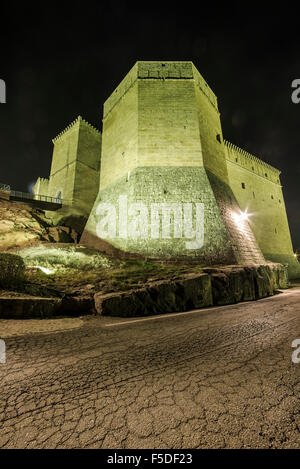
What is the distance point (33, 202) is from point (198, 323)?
1796cm

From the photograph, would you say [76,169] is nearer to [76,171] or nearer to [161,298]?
[76,171]

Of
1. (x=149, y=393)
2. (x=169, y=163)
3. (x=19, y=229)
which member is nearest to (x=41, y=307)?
(x=149, y=393)

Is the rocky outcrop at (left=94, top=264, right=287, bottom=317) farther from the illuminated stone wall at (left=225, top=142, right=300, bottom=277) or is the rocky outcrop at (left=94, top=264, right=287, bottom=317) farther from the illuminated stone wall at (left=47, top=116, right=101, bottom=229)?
the illuminated stone wall at (left=47, top=116, right=101, bottom=229)

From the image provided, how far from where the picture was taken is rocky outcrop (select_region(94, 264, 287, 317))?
4.53 meters

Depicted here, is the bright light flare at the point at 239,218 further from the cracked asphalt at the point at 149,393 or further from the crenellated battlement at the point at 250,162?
the crenellated battlement at the point at 250,162

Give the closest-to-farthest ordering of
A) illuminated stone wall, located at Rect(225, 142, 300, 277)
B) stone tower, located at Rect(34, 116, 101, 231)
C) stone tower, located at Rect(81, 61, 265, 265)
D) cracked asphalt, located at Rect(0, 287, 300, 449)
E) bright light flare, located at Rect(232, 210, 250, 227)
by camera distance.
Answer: cracked asphalt, located at Rect(0, 287, 300, 449) < stone tower, located at Rect(81, 61, 265, 265) < bright light flare, located at Rect(232, 210, 250, 227) < stone tower, located at Rect(34, 116, 101, 231) < illuminated stone wall, located at Rect(225, 142, 300, 277)

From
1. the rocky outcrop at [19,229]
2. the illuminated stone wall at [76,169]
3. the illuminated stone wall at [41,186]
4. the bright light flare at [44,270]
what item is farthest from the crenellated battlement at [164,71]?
the illuminated stone wall at [41,186]

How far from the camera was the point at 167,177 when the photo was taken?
10250 millimetres

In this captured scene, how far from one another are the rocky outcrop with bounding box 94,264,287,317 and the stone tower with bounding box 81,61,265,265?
58.7 inches

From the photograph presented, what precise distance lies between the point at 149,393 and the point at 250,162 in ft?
81.9

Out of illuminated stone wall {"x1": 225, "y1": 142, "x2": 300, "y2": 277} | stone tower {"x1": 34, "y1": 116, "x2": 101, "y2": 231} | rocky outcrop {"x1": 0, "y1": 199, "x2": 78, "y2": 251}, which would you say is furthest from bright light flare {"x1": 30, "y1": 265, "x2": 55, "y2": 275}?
illuminated stone wall {"x1": 225, "y1": 142, "x2": 300, "y2": 277}

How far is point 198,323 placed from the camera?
3557 mm

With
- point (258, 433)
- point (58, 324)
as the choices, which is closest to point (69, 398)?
point (258, 433)
